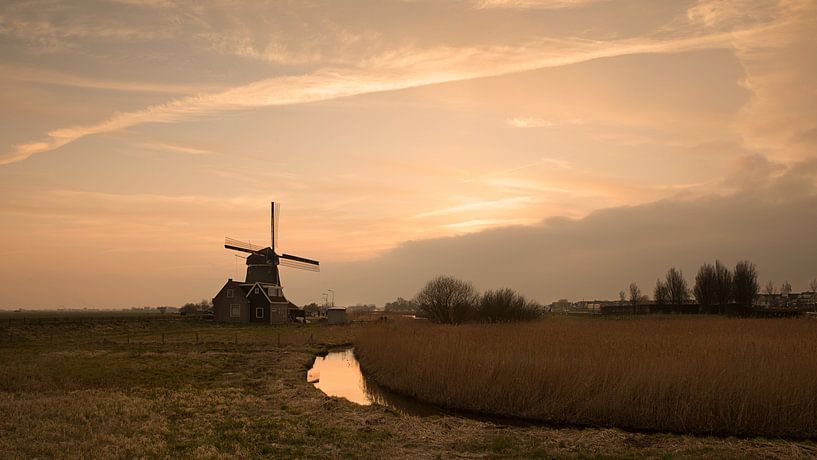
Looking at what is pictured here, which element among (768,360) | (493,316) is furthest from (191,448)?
(493,316)

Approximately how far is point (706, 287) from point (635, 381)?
250 feet

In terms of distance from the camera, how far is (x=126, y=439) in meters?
12.9

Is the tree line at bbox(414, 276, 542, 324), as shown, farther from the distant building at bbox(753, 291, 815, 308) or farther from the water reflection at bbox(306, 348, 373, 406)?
the distant building at bbox(753, 291, 815, 308)

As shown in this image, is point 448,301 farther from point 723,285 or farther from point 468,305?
point 723,285

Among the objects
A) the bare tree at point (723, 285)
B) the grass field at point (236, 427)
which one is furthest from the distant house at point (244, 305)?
the bare tree at point (723, 285)

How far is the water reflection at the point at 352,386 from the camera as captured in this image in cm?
2184

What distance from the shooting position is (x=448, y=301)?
186ft

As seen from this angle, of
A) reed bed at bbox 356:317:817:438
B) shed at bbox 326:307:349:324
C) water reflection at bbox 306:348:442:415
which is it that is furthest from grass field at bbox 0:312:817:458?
shed at bbox 326:307:349:324

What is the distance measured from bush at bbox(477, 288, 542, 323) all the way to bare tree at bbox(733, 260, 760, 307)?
4346cm

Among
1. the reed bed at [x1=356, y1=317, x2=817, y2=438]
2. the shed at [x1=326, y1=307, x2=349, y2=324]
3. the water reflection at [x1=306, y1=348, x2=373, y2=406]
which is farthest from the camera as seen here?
the shed at [x1=326, y1=307, x2=349, y2=324]

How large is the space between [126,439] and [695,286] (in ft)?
289

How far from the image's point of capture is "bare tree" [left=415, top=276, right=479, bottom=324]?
5522cm

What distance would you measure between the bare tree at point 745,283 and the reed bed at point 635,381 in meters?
62.5

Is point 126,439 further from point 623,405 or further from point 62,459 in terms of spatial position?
point 623,405
